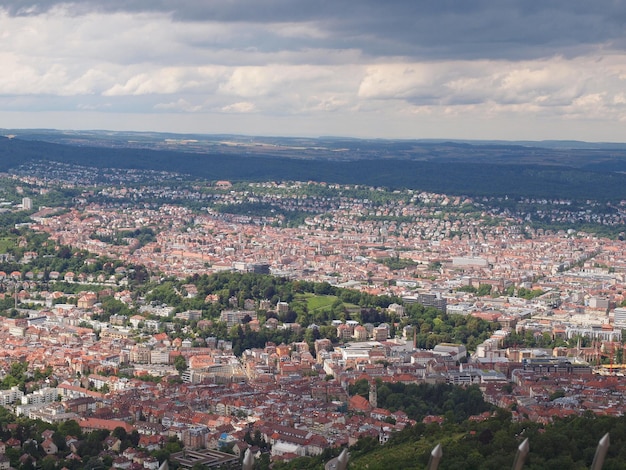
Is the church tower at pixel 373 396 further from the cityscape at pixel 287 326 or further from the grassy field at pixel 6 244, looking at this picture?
the grassy field at pixel 6 244

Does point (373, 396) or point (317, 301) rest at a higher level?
point (373, 396)

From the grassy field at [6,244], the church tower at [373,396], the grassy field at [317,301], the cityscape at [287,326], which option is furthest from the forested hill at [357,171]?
the church tower at [373,396]

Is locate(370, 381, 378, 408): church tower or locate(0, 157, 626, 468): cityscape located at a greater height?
locate(370, 381, 378, 408): church tower

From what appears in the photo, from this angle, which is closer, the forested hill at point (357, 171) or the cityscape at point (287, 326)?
the cityscape at point (287, 326)

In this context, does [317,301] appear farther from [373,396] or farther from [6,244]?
[6,244]

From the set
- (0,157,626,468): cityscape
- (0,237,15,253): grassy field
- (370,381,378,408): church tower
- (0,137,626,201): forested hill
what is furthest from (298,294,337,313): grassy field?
(0,137,626,201): forested hill

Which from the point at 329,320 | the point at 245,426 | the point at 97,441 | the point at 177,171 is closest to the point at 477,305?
the point at 329,320

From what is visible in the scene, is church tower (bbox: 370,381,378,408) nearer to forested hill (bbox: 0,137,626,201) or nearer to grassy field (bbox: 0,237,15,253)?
grassy field (bbox: 0,237,15,253)

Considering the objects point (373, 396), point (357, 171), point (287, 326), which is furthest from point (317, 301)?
point (357, 171)

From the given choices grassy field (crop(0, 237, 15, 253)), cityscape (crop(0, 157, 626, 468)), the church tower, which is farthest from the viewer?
grassy field (crop(0, 237, 15, 253))
